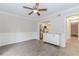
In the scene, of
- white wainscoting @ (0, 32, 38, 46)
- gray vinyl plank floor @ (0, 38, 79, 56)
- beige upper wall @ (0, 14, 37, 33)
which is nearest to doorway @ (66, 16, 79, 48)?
gray vinyl plank floor @ (0, 38, 79, 56)

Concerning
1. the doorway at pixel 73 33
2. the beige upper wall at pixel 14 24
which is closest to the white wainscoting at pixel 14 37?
the beige upper wall at pixel 14 24

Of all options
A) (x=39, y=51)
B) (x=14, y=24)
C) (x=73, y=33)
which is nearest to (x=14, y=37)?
(x=14, y=24)

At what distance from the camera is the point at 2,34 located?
5.56m

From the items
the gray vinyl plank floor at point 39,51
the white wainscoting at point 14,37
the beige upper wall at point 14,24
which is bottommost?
the gray vinyl plank floor at point 39,51

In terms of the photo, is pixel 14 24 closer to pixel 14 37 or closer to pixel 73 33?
pixel 14 37

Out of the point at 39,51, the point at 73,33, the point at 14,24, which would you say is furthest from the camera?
the point at 73,33

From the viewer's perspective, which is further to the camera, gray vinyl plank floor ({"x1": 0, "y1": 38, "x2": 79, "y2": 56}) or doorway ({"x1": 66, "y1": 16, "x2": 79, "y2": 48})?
doorway ({"x1": 66, "y1": 16, "x2": 79, "y2": 48})

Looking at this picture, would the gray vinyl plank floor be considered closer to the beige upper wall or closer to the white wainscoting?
the white wainscoting

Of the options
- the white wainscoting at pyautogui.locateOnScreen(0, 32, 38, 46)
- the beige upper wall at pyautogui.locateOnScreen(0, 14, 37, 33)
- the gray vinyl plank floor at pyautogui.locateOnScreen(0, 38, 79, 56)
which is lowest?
the gray vinyl plank floor at pyautogui.locateOnScreen(0, 38, 79, 56)

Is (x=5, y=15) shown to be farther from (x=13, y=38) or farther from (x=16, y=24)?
(x=13, y=38)

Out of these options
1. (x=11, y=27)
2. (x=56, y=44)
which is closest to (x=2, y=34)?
(x=11, y=27)

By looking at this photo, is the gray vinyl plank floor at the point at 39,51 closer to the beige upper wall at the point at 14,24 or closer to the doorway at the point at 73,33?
the doorway at the point at 73,33

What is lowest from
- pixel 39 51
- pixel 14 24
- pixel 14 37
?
pixel 39 51

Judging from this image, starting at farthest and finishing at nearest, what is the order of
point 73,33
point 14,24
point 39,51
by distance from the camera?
1. point 73,33
2. point 14,24
3. point 39,51
